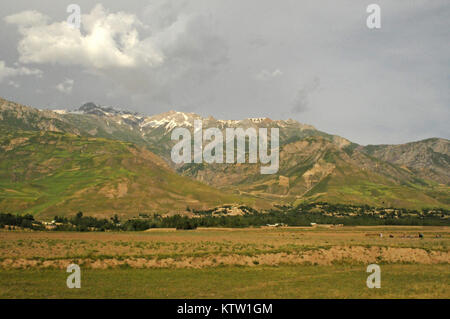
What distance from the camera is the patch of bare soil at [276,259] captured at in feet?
179

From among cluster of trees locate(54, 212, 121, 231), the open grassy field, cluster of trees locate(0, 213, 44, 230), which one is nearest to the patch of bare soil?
the open grassy field

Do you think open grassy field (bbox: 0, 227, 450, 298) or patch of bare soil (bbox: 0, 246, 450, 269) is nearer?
open grassy field (bbox: 0, 227, 450, 298)

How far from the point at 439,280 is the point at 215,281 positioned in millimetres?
28193

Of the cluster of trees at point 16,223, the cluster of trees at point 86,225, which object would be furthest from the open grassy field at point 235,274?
the cluster of trees at point 86,225

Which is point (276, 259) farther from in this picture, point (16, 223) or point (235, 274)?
point (16, 223)

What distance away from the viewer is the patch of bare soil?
5444cm

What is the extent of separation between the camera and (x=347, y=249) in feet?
232

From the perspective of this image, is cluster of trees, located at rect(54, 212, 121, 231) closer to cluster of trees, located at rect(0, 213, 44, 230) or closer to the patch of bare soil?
cluster of trees, located at rect(0, 213, 44, 230)

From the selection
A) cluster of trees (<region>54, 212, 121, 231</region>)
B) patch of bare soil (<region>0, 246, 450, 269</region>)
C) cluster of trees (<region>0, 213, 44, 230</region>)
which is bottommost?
cluster of trees (<region>54, 212, 121, 231</region>)

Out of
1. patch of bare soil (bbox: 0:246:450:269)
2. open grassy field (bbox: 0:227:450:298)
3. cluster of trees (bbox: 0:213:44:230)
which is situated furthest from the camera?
cluster of trees (bbox: 0:213:44:230)

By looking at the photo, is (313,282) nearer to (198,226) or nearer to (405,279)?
(405,279)

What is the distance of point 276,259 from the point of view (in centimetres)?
6266

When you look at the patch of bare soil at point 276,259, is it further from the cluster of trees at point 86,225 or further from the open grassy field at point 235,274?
the cluster of trees at point 86,225
